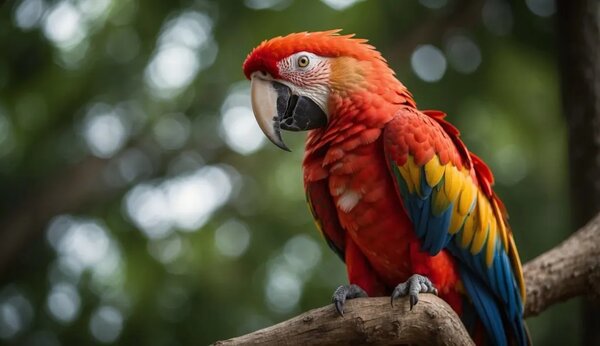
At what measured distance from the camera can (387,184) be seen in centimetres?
309

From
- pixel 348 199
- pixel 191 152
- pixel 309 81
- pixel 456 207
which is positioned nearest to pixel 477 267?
pixel 456 207

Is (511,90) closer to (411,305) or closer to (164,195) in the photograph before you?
(164,195)

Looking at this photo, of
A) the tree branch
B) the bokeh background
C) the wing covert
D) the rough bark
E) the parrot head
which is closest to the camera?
the tree branch

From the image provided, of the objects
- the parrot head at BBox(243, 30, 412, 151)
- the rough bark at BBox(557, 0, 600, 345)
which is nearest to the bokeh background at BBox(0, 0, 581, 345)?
the rough bark at BBox(557, 0, 600, 345)

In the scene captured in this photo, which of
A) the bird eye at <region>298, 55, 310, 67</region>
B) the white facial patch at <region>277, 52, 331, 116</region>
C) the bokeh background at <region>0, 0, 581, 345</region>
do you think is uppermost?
the bird eye at <region>298, 55, 310, 67</region>

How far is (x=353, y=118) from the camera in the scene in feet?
10.4

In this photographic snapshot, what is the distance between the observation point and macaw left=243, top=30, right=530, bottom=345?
3.04 m

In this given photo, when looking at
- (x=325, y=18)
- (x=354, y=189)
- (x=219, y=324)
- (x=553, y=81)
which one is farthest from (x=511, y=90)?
(x=354, y=189)

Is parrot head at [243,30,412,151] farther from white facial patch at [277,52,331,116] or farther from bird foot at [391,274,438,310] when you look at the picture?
bird foot at [391,274,438,310]

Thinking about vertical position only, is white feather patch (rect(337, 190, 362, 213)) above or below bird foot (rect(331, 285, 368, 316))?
above

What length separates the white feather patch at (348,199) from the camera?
121 inches

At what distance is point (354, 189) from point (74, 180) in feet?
12.0

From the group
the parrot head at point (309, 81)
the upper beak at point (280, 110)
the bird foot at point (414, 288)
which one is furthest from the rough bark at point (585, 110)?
the upper beak at point (280, 110)

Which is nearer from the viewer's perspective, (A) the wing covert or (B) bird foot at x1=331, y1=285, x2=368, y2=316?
(B) bird foot at x1=331, y1=285, x2=368, y2=316
